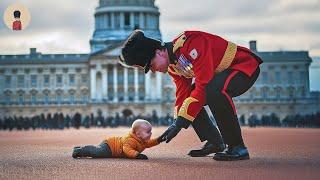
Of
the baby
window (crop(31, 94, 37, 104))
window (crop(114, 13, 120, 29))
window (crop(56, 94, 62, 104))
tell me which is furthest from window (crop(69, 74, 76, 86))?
the baby

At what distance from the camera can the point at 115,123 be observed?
223ft

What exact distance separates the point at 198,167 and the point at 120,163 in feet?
3.26

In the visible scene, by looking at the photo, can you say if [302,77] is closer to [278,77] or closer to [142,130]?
[278,77]

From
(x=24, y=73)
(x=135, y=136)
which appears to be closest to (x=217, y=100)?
(x=135, y=136)

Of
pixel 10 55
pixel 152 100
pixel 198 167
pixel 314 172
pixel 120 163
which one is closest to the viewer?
pixel 314 172

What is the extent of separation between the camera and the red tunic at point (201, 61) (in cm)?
895

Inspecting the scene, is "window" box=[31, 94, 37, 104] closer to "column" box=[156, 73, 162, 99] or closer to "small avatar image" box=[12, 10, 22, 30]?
"column" box=[156, 73, 162, 99]

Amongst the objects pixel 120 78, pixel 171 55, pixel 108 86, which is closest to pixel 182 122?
pixel 171 55

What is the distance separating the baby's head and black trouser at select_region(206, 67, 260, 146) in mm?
813

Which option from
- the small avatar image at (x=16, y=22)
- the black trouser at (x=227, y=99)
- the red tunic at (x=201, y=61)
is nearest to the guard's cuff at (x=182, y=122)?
the red tunic at (x=201, y=61)

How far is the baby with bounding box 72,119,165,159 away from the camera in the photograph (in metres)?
9.49

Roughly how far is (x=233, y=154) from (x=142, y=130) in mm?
1100

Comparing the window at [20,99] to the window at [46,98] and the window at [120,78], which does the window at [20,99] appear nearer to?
the window at [46,98]

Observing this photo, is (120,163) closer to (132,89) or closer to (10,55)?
(132,89)
